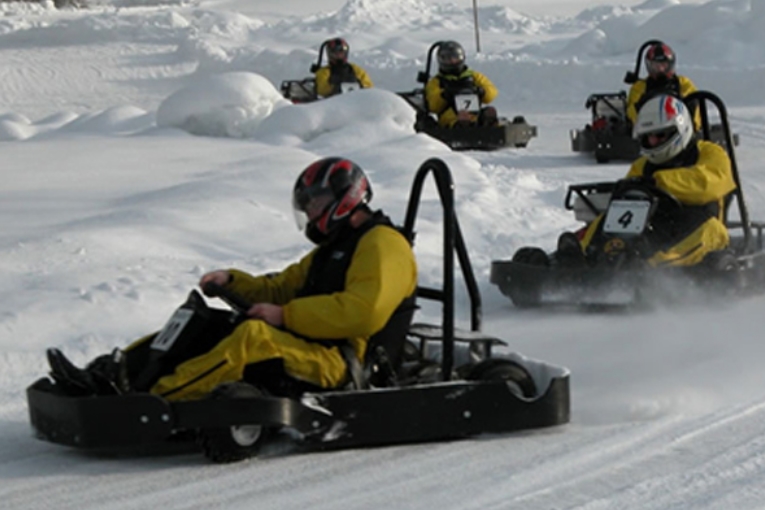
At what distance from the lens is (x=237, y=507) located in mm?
5402

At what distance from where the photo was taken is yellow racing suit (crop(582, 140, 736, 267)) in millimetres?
9859

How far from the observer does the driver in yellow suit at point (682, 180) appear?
32.4 feet

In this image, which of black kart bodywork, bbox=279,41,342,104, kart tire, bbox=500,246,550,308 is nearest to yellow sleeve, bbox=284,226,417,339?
kart tire, bbox=500,246,550,308

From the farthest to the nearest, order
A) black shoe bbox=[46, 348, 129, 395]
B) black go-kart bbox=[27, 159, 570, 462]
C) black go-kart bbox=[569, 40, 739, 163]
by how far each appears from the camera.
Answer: black go-kart bbox=[569, 40, 739, 163], black shoe bbox=[46, 348, 129, 395], black go-kart bbox=[27, 159, 570, 462]

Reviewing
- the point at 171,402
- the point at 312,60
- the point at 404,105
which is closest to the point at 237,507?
the point at 171,402

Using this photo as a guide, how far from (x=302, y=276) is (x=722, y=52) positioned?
20635 millimetres

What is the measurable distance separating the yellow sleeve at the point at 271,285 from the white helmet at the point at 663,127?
3.64 meters

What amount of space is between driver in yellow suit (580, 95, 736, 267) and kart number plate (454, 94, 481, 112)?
885cm

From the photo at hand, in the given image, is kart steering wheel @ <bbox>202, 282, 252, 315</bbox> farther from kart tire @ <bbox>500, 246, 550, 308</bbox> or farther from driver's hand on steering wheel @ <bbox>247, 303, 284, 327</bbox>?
kart tire @ <bbox>500, 246, 550, 308</bbox>

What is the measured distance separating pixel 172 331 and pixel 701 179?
4.61 m

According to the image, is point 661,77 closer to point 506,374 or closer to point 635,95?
point 635,95

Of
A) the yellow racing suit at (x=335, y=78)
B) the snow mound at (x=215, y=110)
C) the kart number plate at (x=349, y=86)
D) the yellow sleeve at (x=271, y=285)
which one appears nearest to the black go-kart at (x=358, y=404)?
the yellow sleeve at (x=271, y=285)

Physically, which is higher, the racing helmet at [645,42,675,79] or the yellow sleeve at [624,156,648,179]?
the racing helmet at [645,42,675,79]

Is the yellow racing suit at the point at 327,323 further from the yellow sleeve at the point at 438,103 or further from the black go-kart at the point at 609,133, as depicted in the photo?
the yellow sleeve at the point at 438,103
